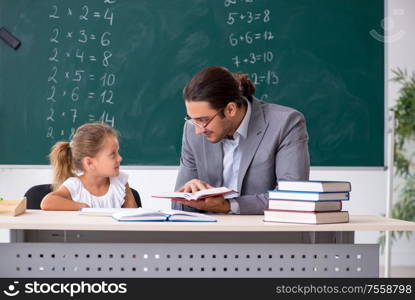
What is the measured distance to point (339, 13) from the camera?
167 inches

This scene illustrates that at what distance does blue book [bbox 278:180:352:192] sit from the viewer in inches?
83.4

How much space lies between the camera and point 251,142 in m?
2.87

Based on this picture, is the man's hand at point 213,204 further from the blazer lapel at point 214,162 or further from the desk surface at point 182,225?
the blazer lapel at point 214,162

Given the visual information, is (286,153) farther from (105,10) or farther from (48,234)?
(105,10)

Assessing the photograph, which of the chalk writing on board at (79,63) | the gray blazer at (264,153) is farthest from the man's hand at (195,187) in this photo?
the chalk writing on board at (79,63)

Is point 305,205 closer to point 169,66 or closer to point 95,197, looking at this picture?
point 95,197

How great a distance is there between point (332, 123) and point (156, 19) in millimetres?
1313

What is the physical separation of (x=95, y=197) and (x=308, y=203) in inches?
49.9

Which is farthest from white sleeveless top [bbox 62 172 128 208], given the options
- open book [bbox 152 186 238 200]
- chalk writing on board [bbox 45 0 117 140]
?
chalk writing on board [bbox 45 0 117 140]

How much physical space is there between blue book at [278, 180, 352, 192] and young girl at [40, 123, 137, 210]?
3.55ft

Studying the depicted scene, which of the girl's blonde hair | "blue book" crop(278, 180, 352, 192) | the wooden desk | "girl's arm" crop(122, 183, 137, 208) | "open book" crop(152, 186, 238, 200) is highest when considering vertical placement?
the girl's blonde hair

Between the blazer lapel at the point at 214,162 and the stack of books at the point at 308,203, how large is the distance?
0.76 meters

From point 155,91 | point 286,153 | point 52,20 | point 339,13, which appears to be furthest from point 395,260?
point 52,20

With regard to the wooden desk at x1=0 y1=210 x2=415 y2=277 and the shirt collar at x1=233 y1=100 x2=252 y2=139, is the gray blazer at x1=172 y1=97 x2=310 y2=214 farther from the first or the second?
the wooden desk at x1=0 y1=210 x2=415 y2=277
